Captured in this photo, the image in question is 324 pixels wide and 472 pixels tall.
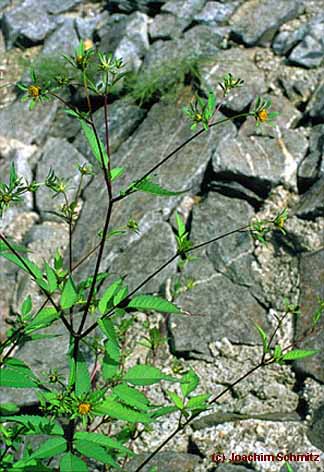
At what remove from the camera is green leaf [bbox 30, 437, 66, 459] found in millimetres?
1290

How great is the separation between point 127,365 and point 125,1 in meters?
2.92

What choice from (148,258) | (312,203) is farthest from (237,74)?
(148,258)

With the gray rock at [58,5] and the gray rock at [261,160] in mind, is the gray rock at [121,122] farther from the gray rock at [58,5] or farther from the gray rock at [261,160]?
the gray rock at [58,5]

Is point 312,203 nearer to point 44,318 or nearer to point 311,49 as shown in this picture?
point 311,49

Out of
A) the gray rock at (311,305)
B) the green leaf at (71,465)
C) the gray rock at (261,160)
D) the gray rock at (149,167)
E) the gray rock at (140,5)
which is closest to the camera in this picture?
the green leaf at (71,465)

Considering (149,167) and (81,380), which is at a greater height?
(81,380)

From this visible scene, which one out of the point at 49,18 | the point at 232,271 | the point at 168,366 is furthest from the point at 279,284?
the point at 49,18

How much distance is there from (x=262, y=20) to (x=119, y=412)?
3384 millimetres

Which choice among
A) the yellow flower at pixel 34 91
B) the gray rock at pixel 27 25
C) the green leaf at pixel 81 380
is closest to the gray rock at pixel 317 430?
the green leaf at pixel 81 380

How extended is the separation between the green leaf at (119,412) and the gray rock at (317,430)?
1.16 m

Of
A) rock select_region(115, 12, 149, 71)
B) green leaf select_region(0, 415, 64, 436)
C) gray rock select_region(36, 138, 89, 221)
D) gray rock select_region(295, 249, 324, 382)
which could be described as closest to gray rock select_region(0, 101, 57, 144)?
gray rock select_region(36, 138, 89, 221)

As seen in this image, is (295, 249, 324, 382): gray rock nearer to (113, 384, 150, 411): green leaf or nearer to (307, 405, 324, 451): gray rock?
(307, 405, 324, 451): gray rock

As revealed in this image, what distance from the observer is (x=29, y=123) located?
4.61m

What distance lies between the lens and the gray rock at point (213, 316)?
9.66 feet
